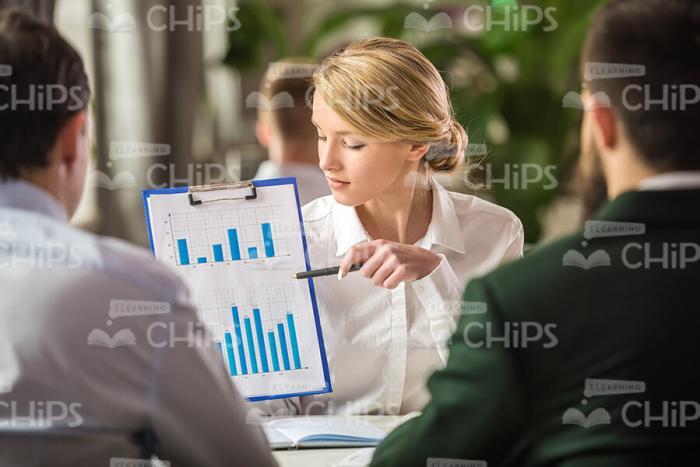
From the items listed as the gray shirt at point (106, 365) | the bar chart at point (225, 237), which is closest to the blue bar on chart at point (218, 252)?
the bar chart at point (225, 237)

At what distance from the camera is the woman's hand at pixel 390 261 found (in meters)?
1.59

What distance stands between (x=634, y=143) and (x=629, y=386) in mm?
299

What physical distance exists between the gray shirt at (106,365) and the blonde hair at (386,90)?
0.51 m

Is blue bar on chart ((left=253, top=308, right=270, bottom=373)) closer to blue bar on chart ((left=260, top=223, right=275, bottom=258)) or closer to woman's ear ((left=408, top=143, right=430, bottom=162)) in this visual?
blue bar on chart ((left=260, top=223, right=275, bottom=258))

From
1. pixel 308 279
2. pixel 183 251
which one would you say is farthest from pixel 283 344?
pixel 183 251

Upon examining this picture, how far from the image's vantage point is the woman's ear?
5.28ft

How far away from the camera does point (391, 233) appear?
166 centimetres

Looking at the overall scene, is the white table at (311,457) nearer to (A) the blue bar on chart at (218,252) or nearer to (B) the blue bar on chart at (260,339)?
(B) the blue bar on chart at (260,339)

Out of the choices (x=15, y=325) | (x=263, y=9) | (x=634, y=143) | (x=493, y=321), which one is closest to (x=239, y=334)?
(x=15, y=325)

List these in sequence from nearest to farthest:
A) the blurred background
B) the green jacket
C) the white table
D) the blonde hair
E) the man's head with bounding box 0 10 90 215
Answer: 1. the green jacket
2. the man's head with bounding box 0 10 90 215
3. the white table
4. the blonde hair
5. the blurred background

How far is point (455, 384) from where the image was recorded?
3.63ft

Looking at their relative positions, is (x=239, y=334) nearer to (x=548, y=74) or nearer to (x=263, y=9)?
(x=548, y=74)

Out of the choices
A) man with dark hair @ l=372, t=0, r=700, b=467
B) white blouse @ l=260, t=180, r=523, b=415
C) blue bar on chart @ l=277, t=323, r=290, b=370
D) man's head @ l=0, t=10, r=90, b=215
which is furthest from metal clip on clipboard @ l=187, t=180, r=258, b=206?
man with dark hair @ l=372, t=0, r=700, b=467

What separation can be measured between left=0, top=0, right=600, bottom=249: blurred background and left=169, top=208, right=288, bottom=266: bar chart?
7 cm
